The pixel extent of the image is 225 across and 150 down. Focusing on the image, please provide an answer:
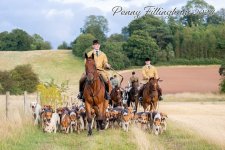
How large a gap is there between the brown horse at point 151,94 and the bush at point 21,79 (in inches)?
1399

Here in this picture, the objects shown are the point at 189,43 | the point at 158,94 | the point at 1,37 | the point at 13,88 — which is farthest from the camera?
the point at 1,37

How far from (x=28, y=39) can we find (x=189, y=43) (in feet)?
144

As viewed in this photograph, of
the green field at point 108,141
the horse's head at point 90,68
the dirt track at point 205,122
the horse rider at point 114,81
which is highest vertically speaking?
the horse's head at point 90,68

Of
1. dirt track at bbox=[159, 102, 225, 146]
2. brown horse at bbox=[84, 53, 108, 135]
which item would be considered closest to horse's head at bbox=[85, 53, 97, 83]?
brown horse at bbox=[84, 53, 108, 135]

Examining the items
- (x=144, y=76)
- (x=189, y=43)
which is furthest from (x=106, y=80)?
(x=189, y=43)

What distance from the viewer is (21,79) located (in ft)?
199

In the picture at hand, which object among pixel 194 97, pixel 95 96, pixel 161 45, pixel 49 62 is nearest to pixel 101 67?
pixel 95 96

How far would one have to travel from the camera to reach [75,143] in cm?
1559

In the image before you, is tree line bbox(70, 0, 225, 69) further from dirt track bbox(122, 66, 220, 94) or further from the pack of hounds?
the pack of hounds

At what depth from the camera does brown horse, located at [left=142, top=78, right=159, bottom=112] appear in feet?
74.7

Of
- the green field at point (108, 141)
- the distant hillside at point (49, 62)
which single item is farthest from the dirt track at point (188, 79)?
the green field at point (108, 141)

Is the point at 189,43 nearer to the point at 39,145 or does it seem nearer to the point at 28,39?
the point at 28,39

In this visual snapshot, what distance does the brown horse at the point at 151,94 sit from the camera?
22781 mm

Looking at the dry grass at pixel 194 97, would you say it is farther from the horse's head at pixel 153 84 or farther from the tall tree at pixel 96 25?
the tall tree at pixel 96 25
